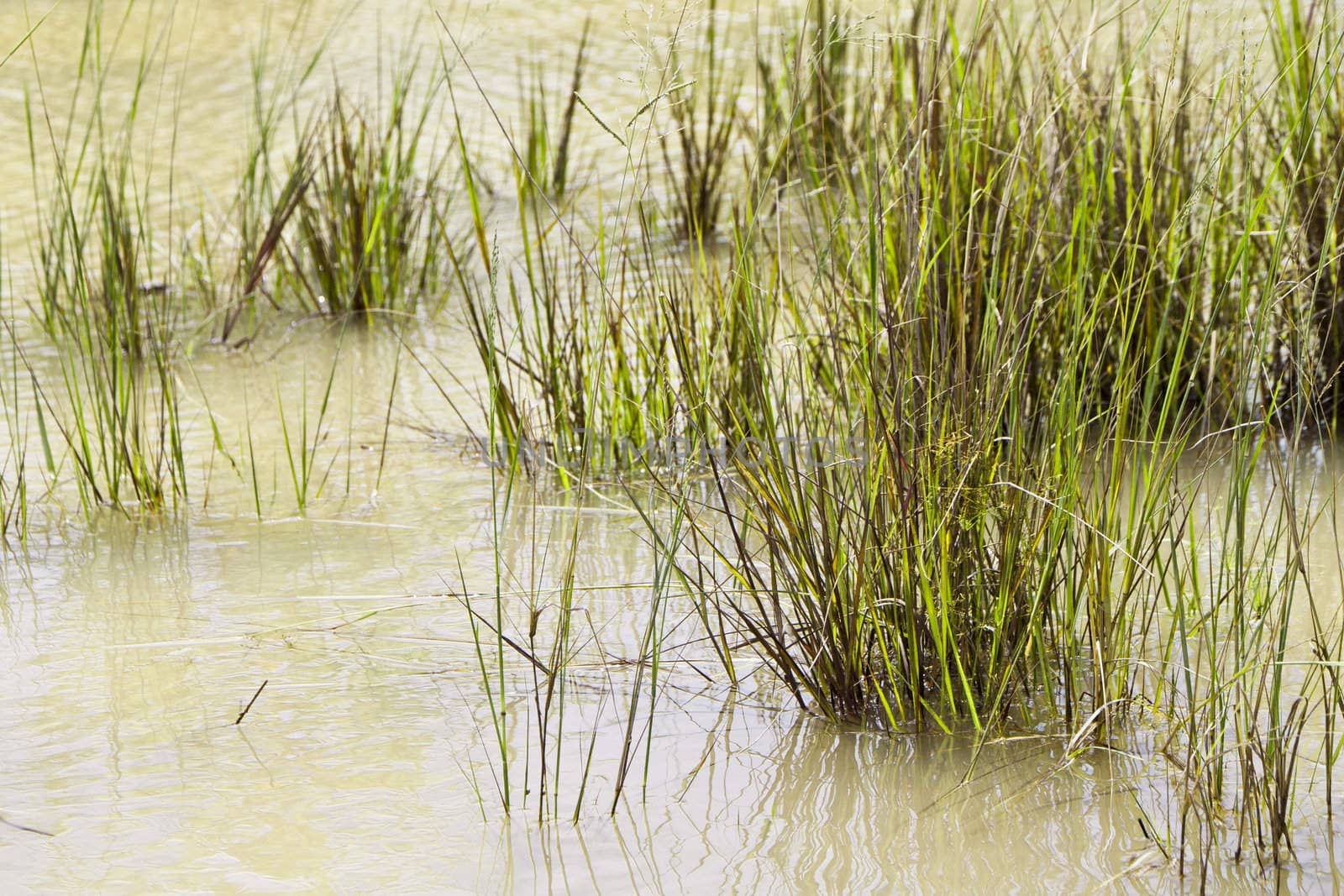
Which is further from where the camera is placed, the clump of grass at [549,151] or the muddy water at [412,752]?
the clump of grass at [549,151]

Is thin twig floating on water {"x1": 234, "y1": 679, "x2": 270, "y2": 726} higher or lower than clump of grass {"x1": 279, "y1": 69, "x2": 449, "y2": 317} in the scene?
lower

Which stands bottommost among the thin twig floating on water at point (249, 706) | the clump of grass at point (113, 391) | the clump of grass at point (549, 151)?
the thin twig floating on water at point (249, 706)

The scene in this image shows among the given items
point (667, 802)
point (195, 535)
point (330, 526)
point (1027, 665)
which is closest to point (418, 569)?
point (330, 526)

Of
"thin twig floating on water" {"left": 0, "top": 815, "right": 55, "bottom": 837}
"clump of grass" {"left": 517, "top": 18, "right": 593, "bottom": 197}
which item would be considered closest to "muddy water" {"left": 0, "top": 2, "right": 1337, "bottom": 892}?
"thin twig floating on water" {"left": 0, "top": 815, "right": 55, "bottom": 837}

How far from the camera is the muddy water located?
1.36m

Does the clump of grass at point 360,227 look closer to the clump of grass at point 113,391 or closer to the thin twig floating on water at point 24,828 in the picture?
the clump of grass at point 113,391

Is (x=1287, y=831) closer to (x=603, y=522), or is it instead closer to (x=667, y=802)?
(x=667, y=802)

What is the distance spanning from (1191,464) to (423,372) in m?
1.68

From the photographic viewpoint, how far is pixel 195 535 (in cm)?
225

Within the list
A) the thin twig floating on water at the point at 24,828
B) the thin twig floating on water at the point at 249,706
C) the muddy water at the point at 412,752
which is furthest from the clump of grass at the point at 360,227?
the thin twig floating on water at the point at 24,828

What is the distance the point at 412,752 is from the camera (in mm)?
1570

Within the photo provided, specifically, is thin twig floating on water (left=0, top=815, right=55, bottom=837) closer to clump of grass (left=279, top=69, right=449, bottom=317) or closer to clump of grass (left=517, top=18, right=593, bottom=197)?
clump of grass (left=279, top=69, right=449, bottom=317)

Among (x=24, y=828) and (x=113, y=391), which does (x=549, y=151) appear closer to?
(x=113, y=391)

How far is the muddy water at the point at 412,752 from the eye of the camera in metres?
1.36
